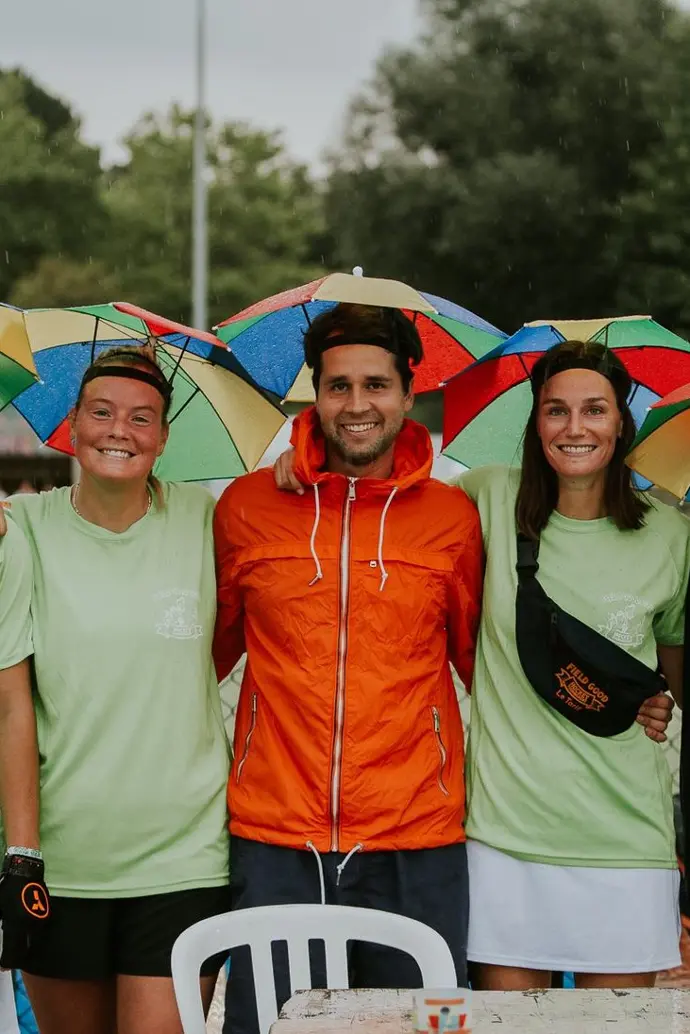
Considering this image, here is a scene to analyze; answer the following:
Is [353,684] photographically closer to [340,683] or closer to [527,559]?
[340,683]

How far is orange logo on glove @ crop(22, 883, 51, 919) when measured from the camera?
2834 mm

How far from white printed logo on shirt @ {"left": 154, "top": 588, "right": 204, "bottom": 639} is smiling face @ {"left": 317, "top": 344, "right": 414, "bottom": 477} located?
0.56 meters

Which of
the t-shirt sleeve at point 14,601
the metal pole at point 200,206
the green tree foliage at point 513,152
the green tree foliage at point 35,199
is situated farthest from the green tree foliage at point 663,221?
the green tree foliage at point 35,199

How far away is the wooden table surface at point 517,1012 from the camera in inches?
87.7

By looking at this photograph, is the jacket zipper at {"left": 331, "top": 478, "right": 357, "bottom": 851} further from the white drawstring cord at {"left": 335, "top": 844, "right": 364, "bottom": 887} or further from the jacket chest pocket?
the jacket chest pocket

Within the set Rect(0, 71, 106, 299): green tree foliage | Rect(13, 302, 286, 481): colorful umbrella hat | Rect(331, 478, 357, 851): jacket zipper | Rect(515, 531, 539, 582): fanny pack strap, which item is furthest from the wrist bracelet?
Rect(0, 71, 106, 299): green tree foliage

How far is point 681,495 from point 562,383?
1.45 feet

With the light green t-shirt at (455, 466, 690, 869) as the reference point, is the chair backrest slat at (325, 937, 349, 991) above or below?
below

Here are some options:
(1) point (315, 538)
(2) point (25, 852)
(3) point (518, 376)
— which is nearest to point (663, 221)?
(3) point (518, 376)

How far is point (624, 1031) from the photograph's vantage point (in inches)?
88.0

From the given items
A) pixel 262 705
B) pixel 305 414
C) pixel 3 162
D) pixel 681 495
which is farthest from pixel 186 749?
pixel 3 162

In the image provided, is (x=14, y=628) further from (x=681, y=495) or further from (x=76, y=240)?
(x=76, y=240)

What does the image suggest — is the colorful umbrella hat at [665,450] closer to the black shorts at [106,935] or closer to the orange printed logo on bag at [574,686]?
Answer: the orange printed logo on bag at [574,686]

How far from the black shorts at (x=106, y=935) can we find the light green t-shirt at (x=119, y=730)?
4 centimetres
